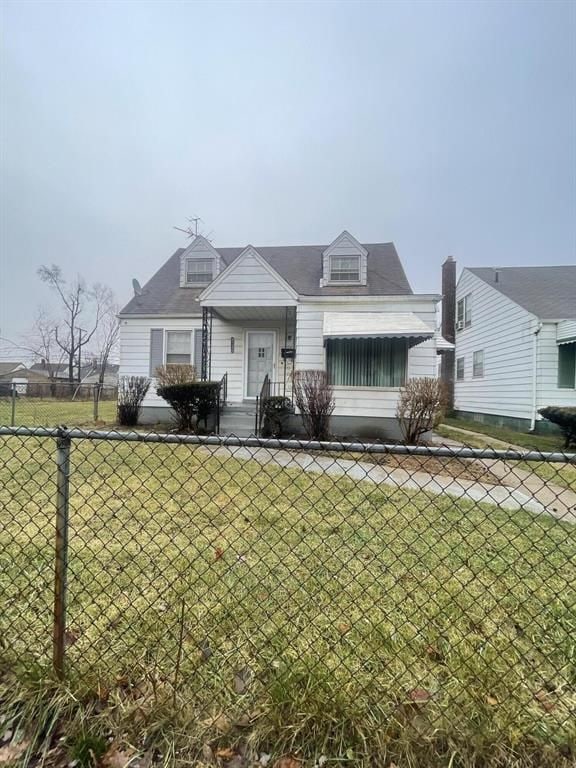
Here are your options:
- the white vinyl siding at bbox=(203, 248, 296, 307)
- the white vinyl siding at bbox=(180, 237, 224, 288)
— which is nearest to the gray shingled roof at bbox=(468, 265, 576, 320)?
the white vinyl siding at bbox=(203, 248, 296, 307)

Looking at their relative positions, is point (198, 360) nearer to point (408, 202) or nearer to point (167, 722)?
point (167, 722)

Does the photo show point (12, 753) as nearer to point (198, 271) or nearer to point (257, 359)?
point (257, 359)

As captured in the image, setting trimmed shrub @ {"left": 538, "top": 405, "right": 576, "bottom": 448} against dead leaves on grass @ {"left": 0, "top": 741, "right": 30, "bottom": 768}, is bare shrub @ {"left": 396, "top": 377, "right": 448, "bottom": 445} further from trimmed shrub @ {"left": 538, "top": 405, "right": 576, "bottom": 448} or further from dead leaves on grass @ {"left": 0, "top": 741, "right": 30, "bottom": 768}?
dead leaves on grass @ {"left": 0, "top": 741, "right": 30, "bottom": 768}

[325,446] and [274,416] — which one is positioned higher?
[325,446]

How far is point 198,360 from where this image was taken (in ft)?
41.7

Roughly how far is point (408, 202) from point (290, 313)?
13.2m

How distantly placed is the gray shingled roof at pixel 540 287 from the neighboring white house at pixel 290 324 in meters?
4.23

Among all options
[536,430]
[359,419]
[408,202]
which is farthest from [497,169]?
[359,419]

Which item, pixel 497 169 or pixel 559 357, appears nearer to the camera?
pixel 559 357

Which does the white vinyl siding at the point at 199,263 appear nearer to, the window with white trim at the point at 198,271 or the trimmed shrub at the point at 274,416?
the window with white trim at the point at 198,271

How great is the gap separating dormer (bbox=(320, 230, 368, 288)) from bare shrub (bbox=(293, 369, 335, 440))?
4554 mm

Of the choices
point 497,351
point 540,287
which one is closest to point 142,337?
point 497,351

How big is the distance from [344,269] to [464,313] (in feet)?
26.2

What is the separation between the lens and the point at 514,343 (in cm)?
1258
